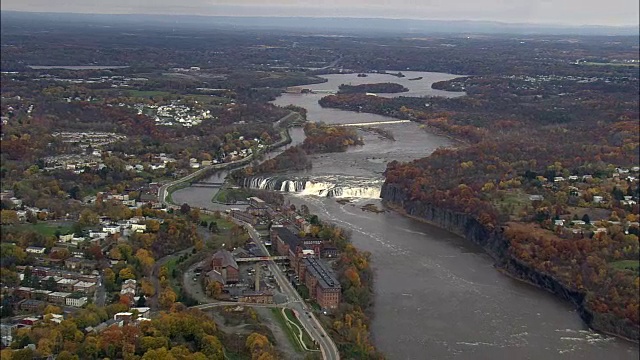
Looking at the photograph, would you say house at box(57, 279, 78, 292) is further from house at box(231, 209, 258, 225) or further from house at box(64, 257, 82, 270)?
house at box(231, 209, 258, 225)

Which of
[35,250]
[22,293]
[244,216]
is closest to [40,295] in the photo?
[22,293]

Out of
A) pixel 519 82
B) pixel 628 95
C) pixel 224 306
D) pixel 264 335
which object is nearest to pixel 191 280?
pixel 224 306

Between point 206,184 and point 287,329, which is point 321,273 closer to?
point 287,329

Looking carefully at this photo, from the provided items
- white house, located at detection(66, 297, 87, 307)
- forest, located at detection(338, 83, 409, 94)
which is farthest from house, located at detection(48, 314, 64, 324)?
forest, located at detection(338, 83, 409, 94)

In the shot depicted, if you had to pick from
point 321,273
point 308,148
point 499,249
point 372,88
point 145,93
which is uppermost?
point 321,273

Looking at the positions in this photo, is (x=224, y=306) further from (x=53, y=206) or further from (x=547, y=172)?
(x=547, y=172)

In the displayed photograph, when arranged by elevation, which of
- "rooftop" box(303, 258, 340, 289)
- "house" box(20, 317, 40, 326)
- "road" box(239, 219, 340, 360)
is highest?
"house" box(20, 317, 40, 326)
